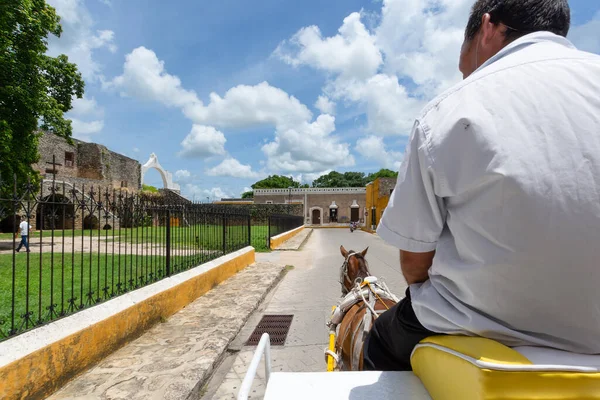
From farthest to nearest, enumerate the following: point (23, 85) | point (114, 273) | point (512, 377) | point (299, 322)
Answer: point (23, 85), point (114, 273), point (299, 322), point (512, 377)

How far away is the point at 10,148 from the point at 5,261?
13.7 feet

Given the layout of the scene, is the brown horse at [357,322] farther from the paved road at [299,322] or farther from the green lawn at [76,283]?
the green lawn at [76,283]

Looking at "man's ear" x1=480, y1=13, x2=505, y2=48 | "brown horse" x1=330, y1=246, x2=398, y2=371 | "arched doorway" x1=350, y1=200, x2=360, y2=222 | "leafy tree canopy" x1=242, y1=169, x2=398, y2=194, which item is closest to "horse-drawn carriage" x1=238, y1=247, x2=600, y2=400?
"brown horse" x1=330, y1=246, x2=398, y2=371

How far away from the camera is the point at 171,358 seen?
3.52 meters

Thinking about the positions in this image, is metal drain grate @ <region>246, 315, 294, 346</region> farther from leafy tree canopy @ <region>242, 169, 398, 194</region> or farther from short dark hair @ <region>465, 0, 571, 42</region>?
leafy tree canopy @ <region>242, 169, 398, 194</region>

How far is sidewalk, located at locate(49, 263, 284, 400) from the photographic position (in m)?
2.87

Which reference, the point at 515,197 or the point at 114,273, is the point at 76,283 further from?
the point at 515,197

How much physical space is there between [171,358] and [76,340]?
885 mm

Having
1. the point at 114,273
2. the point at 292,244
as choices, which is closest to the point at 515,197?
the point at 114,273

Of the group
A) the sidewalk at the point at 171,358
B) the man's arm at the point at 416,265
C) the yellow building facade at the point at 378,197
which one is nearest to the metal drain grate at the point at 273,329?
the sidewalk at the point at 171,358

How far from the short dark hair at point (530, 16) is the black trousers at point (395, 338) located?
100 cm

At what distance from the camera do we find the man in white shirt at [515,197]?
2.78 feet

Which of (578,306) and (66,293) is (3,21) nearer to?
(66,293)

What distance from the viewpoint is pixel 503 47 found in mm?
1177
